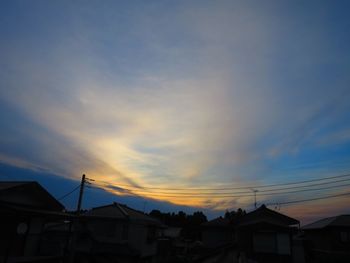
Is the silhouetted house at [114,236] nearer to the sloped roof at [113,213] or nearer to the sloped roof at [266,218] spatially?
the sloped roof at [113,213]

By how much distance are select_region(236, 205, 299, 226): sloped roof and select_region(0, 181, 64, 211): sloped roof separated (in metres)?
26.0

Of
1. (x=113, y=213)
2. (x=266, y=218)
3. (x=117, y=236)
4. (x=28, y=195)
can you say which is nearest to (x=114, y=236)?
(x=117, y=236)

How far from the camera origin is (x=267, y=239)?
117 feet

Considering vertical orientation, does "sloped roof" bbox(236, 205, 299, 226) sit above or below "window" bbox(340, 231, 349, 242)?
above

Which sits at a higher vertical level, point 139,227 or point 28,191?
point 28,191

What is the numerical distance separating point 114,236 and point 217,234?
24033mm

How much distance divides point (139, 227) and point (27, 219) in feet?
41.0

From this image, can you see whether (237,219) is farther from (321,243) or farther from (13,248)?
(13,248)

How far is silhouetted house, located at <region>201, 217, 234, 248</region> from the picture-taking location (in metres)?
47.1

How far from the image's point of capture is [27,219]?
21.3 m

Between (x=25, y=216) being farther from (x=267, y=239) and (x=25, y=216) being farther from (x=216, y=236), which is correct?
(x=216, y=236)

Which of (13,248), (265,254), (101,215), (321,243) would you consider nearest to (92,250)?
(101,215)

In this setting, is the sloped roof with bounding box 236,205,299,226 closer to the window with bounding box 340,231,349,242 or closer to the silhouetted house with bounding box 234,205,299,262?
the silhouetted house with bounding box 234,205,299,262

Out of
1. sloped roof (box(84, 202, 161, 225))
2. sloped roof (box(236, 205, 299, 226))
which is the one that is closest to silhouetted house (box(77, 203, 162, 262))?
sloped roof (box(84, 202, 161, 225))
